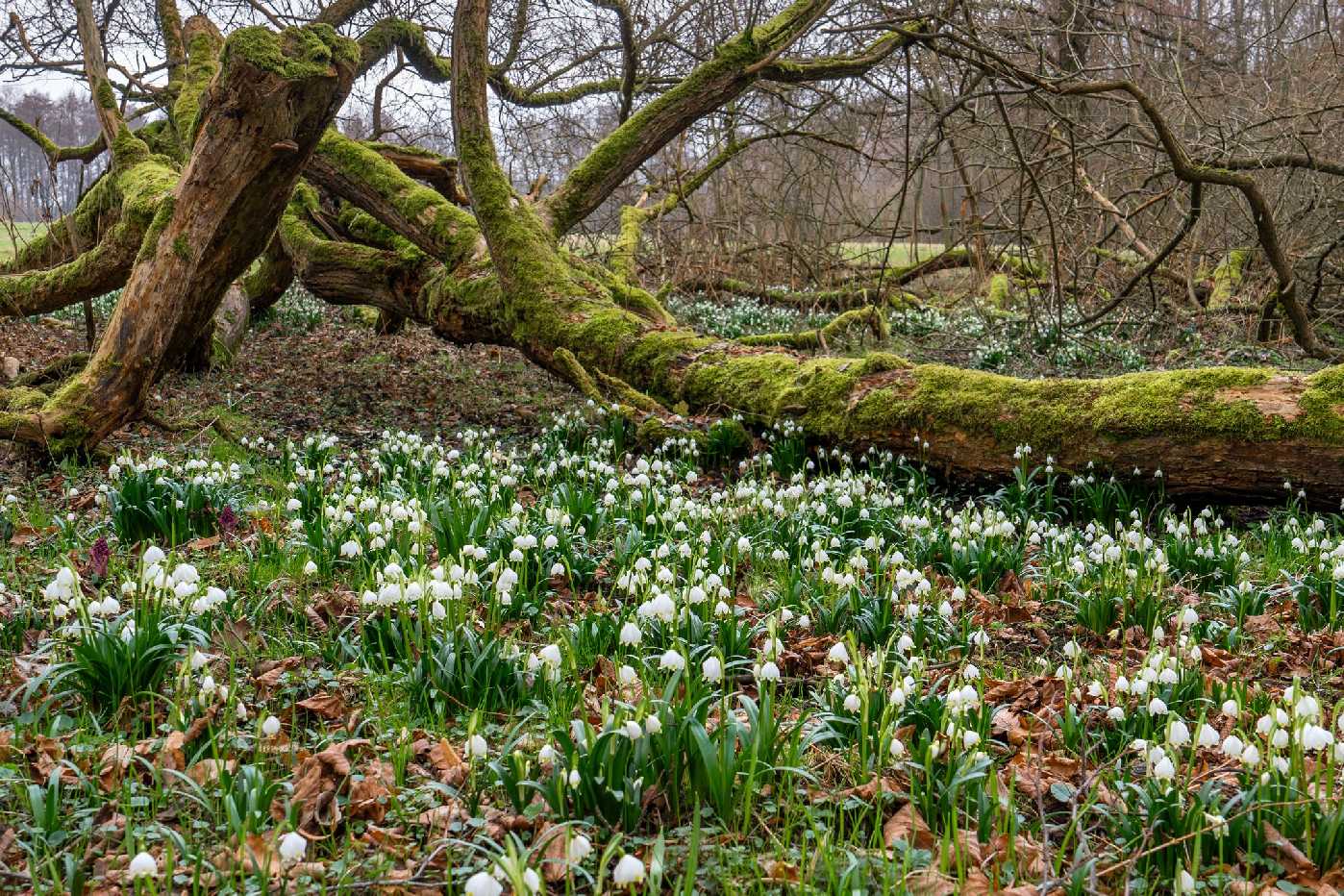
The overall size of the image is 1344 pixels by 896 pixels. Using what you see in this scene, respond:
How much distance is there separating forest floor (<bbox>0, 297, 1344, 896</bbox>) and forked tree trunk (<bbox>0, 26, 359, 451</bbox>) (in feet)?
1.53

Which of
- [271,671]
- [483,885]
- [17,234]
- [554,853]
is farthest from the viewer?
[17,234]

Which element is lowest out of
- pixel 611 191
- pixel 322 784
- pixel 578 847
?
pixel 322 784

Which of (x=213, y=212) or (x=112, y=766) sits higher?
(x=213, y=212)

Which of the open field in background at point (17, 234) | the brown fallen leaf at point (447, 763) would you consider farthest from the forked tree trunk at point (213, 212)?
the brown fallen leaf at point (447, 763)

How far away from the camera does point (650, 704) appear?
2707mm

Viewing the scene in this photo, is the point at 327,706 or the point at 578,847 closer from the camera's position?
the point at 578,847

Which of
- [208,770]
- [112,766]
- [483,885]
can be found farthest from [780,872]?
[112,766]

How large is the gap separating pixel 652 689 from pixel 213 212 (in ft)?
14.7

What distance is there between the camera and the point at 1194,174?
723 cm

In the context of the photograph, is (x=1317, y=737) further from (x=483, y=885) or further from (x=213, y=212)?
(x=213, y=212)

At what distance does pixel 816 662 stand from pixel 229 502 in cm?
306

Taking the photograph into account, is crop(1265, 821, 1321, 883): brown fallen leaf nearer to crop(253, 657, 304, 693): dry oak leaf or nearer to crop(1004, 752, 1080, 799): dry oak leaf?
crop(1004, 752, 1080, 799): dry oak leaf

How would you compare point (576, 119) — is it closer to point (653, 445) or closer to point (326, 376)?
point (326, 376)

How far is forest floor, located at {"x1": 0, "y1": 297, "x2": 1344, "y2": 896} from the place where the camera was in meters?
2.28
